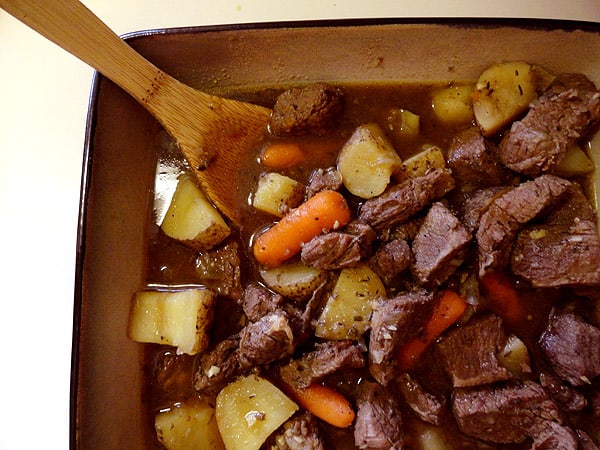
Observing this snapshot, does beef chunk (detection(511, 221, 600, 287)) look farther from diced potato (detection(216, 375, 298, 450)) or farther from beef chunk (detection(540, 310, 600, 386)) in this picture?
diced potato (detection(216, 375, 298, 450))

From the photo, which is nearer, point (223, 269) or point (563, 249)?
point (563, 249)

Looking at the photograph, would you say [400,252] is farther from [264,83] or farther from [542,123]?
[264,83]

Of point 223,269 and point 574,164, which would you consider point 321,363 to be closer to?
point 223,269

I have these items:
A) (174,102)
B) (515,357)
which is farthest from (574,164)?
(174,102)

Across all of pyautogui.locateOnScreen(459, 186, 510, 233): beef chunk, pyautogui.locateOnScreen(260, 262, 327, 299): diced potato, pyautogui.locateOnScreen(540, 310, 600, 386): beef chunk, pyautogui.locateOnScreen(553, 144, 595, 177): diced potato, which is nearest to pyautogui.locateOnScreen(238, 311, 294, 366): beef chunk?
pyautogui.locateOnScreen(260, 262, 327, 299): diced potato

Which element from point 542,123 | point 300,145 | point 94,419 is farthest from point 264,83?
point 94,419

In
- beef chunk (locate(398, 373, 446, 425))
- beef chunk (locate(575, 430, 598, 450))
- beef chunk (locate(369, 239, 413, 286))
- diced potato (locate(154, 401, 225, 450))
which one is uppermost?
beef chunk (locate(369, 239, 413, 286))
